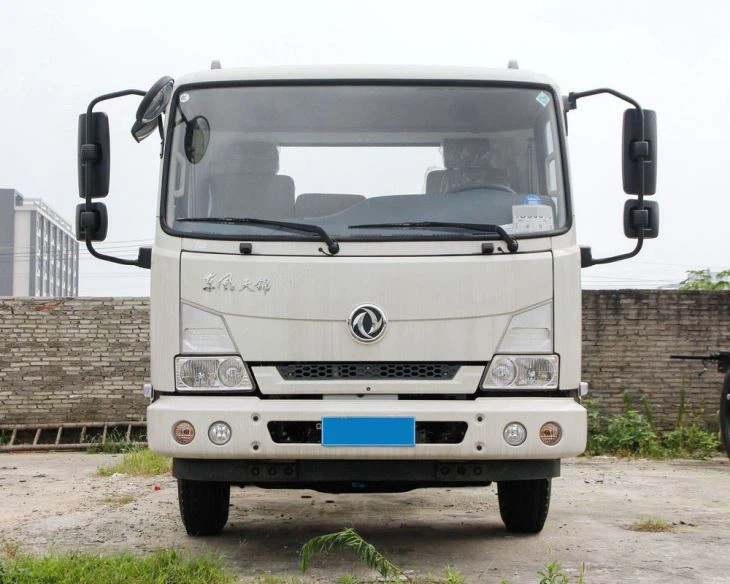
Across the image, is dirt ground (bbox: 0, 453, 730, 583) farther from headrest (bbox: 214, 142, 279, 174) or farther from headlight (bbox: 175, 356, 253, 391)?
headrest (bbox: 214, 142, 279, 174)

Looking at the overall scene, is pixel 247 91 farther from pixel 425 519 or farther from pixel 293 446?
pixel 425 519

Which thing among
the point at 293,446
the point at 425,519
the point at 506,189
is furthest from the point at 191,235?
the point at 425,519

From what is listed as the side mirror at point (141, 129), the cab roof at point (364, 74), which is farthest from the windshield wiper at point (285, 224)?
the cab roof at point (364, 74)

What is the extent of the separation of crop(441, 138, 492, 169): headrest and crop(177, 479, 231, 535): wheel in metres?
2.23

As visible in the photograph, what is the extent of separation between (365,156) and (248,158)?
23.7 inches

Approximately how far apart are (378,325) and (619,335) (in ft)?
29.2

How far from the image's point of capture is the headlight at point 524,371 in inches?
219

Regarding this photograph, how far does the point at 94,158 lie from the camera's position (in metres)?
5.85

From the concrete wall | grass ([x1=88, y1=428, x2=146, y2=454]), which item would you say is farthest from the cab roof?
the concrete wall

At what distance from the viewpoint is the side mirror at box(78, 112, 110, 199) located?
5859mm

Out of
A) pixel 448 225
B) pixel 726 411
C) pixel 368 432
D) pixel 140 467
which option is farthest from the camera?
pixel 726 411

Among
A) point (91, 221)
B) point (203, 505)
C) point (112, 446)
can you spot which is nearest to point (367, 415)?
point (203, 505)

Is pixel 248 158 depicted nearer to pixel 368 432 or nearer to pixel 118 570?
pixel 368 432

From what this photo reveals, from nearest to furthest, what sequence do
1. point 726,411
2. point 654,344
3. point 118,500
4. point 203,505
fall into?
point 203,505 → point 118,500 → point 726,411 → point 654,344
